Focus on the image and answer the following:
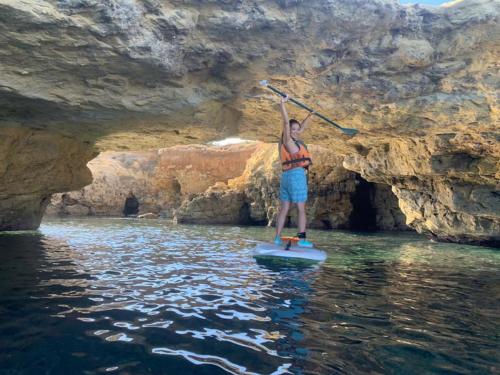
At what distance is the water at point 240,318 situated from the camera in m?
3.20

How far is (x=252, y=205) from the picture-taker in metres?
25.4

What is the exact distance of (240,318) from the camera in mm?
4293

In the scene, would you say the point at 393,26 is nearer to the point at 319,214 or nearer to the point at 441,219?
the point at 441,219

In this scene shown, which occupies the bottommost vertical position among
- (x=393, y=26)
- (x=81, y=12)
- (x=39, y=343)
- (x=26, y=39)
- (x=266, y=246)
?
(x=39, y=343)

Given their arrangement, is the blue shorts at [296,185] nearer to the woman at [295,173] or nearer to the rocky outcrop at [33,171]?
the woman at [295,173]

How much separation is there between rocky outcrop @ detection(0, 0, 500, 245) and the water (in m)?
2.92

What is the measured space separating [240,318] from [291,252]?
12.4 feet

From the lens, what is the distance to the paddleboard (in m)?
7.92

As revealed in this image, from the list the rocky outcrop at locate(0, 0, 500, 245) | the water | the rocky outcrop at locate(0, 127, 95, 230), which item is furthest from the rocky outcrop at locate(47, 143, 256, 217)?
the water

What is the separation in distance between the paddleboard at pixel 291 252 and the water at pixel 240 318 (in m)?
0.23

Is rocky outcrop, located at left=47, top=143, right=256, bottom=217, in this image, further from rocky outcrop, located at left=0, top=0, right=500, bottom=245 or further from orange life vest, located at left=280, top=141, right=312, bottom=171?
orange life vest, located at left=280, top=141, right=312, bottom=171

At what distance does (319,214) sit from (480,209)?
11.4 metres

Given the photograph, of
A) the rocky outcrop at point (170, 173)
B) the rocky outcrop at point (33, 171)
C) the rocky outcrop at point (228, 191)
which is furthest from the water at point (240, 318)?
the rocky outcrop at point (170, 173)

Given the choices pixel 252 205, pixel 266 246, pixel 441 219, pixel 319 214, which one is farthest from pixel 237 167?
pixel 266 246
